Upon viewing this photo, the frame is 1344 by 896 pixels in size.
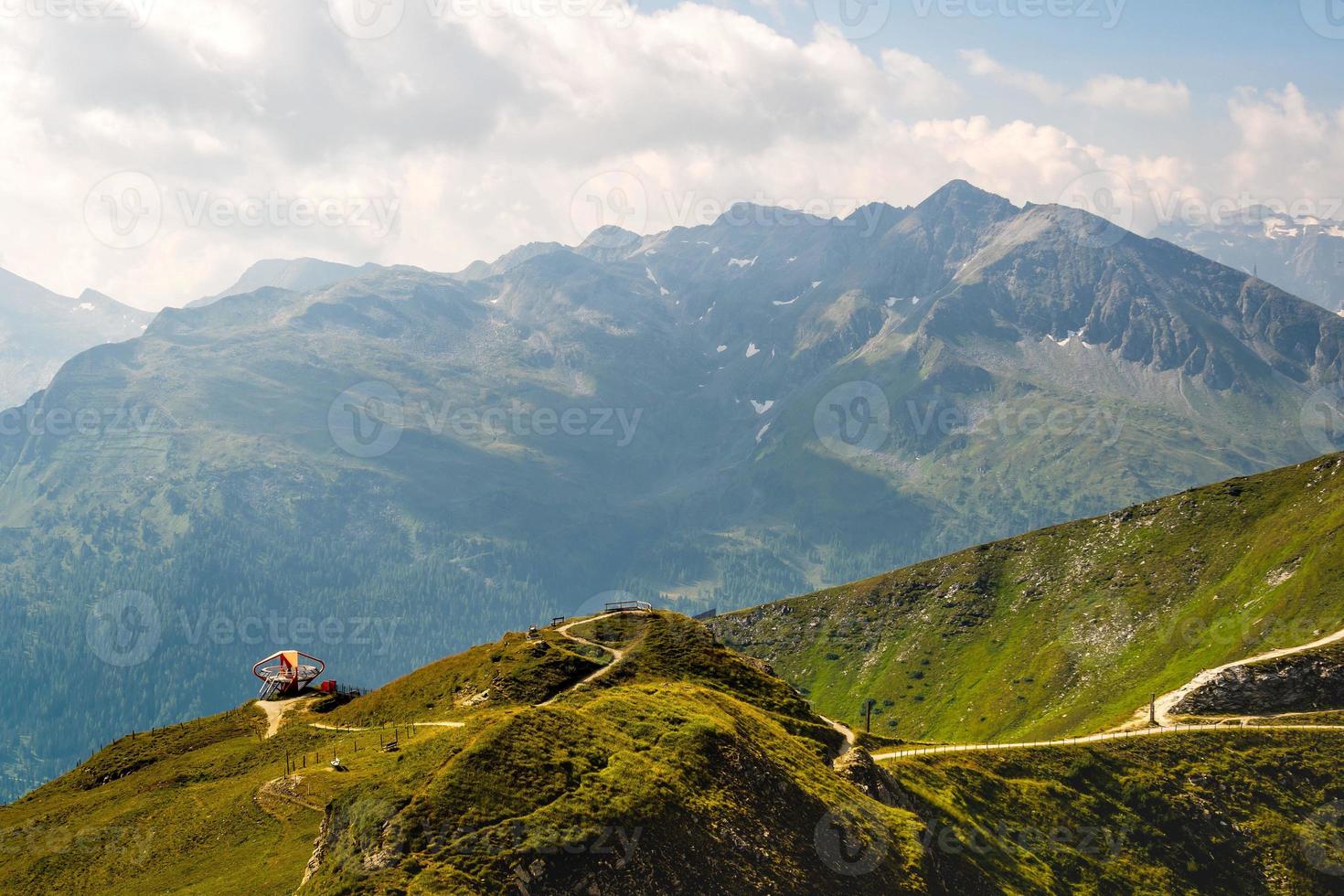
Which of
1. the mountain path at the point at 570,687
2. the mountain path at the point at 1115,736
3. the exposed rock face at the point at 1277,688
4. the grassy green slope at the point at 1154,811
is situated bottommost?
the grassy green slope at the point at 1154,811

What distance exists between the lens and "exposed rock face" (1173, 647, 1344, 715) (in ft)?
492

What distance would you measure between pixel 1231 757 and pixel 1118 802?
24.0 metres

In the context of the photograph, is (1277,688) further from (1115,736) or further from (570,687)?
(570,687)

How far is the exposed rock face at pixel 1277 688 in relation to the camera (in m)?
150

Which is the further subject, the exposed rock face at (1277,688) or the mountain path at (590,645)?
the exposed rock face at (1277,688)

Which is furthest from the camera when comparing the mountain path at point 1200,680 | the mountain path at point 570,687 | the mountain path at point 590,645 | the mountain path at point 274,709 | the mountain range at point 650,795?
the mountain path at point 1200,680

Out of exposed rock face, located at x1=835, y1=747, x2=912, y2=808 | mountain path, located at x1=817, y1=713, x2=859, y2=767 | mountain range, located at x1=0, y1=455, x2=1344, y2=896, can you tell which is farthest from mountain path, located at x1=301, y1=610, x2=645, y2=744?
exposed rock face, located at x1=835, y1=747, x2=912, y2=808

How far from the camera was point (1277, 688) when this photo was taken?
152 meters

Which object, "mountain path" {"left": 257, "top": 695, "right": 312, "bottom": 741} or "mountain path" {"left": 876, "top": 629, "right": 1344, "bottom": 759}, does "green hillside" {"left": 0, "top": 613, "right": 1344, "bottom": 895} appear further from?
"mountain path" {"left": 876, "top": 629, "right": 1344, "bottom": 759}

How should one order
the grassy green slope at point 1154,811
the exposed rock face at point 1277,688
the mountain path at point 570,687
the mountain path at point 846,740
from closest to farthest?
the mountain path at point 570,687 → the mountain path at point 846,740 → the grassy green slope at point 1154,811 → the exposed rock face at point 1277,688

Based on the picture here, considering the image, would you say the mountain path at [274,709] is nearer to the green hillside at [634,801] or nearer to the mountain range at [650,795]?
the mountain range at [650,795]

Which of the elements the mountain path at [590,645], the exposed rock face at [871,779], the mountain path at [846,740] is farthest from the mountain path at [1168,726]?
the mountain path at [590,645]

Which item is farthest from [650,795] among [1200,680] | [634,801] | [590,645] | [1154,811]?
[1200,680]

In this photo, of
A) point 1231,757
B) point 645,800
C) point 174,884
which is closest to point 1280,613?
point 1231,757
